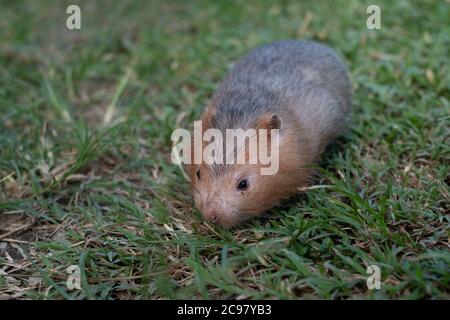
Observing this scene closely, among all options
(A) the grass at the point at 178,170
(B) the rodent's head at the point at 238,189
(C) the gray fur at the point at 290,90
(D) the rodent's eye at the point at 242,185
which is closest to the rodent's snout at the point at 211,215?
(B) the rodent's head at the point at 238,189

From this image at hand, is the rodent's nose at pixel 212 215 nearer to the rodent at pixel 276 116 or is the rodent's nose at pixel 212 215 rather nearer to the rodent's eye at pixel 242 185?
the rodent at pixel 276 116

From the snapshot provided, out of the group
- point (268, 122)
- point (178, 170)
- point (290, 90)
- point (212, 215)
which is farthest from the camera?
point (178, 170)

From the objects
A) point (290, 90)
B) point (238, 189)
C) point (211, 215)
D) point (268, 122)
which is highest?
point (290, 90)

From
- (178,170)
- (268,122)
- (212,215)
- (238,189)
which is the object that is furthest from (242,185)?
(178,170)

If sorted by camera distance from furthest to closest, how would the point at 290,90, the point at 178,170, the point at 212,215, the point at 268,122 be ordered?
the point at 178,170
the point at 290,90
the point at 268,122
the point at 212,215

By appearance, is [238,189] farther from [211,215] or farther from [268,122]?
[268,122]

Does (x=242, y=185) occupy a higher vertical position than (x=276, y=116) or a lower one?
lower

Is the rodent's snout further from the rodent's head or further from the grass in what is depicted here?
the grass

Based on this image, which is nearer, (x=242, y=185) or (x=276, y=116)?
(x=242, y=185)
